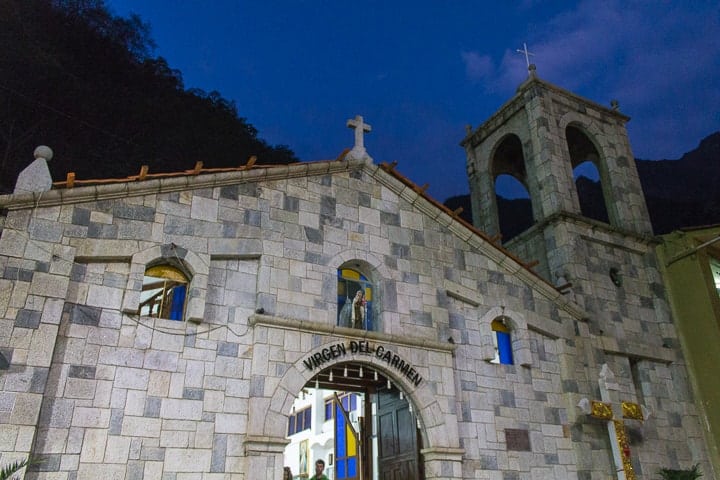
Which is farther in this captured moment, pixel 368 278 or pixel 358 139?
pixel 358 139

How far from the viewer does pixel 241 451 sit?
9656 mm

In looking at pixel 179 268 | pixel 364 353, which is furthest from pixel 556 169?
pixel 179 268

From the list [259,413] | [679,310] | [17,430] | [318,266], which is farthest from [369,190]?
[679,310]

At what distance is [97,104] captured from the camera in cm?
3017

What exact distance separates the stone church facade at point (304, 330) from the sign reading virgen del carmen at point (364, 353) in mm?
31

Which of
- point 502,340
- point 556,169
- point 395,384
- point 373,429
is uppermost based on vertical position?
point 556,169

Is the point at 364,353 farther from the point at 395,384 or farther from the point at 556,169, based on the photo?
the point at 556,169

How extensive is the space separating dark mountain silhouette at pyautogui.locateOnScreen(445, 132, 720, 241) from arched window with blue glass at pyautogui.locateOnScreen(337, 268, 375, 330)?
33889 millimetres

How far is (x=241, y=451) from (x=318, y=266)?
3825 millimetres

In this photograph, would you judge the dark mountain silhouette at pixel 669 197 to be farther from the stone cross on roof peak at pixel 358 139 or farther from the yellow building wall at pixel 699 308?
the stone cross on roof peak at pixel 358 139

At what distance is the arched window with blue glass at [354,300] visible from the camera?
39.1 feet

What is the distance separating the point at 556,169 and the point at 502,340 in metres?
6.68

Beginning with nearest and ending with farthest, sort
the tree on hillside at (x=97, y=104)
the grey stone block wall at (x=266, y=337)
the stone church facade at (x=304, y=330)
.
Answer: the grey stone block wall at (x=266, y=337) < the stone church facade at (x=304, y=330) < the tree on hillside at (x=97, y=104)

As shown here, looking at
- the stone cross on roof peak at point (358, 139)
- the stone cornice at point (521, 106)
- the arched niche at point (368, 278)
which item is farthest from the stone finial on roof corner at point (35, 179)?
the stone cornice at point (521, 106)
